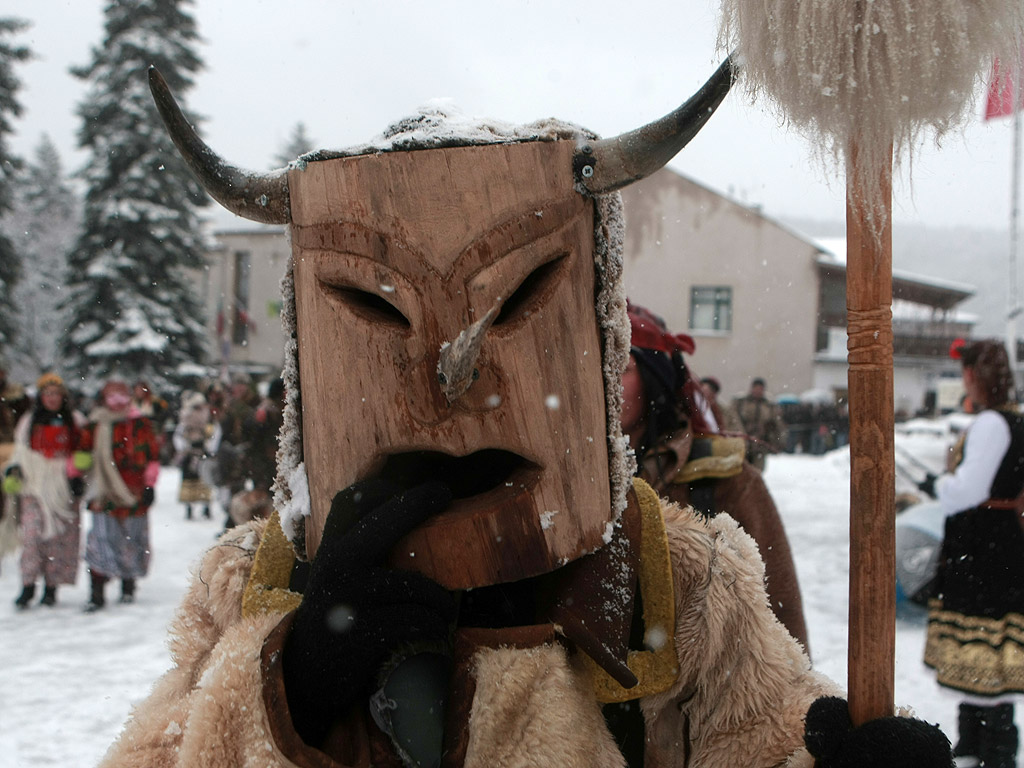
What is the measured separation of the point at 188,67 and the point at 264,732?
20.9 metres

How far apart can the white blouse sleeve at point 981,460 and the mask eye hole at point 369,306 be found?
3604 millimetres

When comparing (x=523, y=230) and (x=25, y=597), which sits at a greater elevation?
(x=523, y=230)

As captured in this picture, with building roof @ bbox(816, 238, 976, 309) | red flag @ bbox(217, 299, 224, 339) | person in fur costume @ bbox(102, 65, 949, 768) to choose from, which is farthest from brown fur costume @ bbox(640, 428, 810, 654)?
red flag @ bbox(217, 299, 224, 339)

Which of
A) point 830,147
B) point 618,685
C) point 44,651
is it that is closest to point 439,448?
point 618,685

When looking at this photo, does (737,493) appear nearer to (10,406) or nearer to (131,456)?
(131,456)

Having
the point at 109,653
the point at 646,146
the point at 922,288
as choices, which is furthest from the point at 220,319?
the point at 646,146

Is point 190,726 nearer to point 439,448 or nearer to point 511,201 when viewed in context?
point 439,448

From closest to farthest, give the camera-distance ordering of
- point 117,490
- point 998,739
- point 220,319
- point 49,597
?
point 998,739
point 49,597
point 117,490
point 220,319

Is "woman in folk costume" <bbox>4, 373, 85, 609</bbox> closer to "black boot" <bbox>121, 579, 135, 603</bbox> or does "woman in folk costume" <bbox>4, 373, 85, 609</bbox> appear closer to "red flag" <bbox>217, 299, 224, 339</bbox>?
"black boot" <bbox>121, 579, 135, 603</bbox>

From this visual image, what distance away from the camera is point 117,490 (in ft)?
23.4

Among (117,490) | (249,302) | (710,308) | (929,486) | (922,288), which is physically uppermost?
(249,302)

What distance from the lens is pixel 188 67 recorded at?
19359mm

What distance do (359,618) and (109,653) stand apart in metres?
5.41

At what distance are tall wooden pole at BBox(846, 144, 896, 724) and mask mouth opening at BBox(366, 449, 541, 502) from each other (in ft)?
1.78
